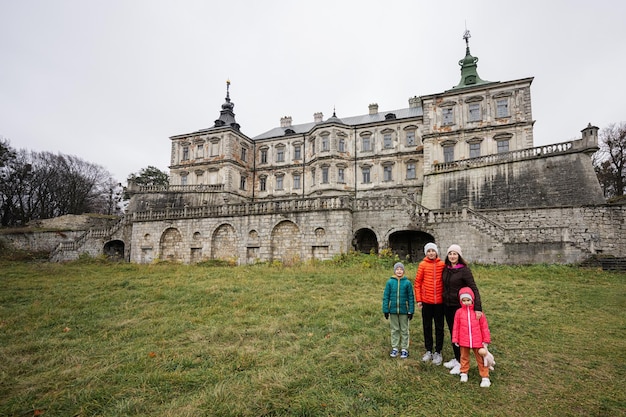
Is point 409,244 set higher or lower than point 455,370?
higher

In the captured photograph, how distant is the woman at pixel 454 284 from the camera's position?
4902mm

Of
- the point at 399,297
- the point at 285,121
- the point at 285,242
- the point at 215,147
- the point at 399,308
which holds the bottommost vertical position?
the point at 399,308

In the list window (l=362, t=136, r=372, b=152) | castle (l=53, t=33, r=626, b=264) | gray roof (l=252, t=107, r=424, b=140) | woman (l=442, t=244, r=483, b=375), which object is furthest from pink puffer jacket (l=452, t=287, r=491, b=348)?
gray roof (l=252, t=107, r=424, b=140)

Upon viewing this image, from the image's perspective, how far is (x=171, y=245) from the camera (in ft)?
78.3

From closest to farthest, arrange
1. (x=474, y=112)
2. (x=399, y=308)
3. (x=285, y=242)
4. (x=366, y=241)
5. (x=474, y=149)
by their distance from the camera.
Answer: (x=399, y=308) → (x=285, y=242) → (x=366, y=241) → (x=474, y=149) → (x=474, y=112)

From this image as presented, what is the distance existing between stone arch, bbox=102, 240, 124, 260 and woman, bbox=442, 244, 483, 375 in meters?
29.5

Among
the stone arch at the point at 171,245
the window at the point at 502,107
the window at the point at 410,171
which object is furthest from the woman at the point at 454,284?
the window at the point at 410,171

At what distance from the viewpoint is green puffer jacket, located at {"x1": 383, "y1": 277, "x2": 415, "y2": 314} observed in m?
5.42

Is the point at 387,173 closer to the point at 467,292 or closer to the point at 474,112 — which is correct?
the point at 474,112

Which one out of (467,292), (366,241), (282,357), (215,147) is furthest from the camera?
(215,147)

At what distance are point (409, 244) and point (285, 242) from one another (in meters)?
8.49

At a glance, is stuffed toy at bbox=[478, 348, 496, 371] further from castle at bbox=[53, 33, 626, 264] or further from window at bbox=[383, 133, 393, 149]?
window at bbox=[383, 133, 393, 149]

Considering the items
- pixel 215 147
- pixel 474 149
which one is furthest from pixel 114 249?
pixel 474 149

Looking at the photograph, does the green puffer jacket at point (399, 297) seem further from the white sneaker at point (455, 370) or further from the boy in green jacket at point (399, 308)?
the white sneaker at point (455, 370)
